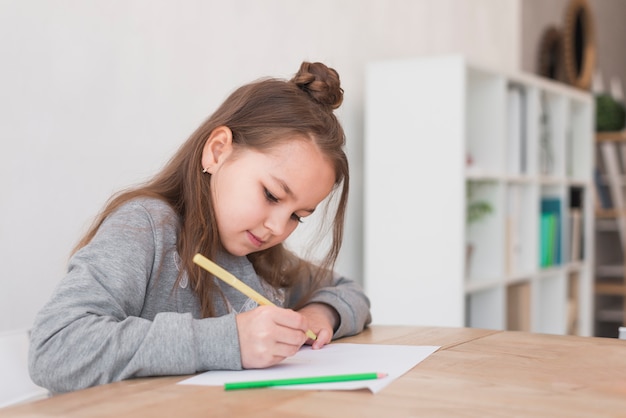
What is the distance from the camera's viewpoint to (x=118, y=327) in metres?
0.92

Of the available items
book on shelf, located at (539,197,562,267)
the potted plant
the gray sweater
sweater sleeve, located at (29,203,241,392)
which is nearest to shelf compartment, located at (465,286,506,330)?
the potted plant

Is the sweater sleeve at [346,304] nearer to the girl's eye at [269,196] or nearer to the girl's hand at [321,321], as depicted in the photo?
the girl's hand at [321,321]

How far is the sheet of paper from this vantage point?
0.83 metres

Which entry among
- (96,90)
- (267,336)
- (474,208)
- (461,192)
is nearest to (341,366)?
(267,336)

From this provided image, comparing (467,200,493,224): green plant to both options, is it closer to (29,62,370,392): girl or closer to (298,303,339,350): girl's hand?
(29,62,370,392): girl

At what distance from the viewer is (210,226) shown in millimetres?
1223

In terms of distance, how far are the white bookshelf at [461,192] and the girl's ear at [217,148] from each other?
1565 millimetres

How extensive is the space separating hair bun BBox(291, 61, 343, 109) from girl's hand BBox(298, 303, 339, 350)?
1.06 feet

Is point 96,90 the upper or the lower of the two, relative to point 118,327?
upper

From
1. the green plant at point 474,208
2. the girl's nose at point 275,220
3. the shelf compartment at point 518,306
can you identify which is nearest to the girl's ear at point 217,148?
the girl's nose at point 275,220

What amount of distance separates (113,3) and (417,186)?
1.24m

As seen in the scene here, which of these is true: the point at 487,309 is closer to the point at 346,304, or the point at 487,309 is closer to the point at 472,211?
the point at 472,211

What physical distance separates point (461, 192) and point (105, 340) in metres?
1.94

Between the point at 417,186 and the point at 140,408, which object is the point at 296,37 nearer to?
the point at 417,186
